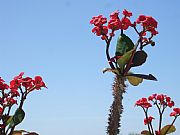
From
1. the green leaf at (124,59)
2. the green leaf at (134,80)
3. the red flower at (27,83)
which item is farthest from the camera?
the red flower at (27,83)

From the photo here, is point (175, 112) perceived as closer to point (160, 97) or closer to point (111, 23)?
point (160, 97)

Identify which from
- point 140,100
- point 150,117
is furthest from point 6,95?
point 150,117

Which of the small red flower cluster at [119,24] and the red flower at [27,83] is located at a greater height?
the small red flower cluster at [119,24]

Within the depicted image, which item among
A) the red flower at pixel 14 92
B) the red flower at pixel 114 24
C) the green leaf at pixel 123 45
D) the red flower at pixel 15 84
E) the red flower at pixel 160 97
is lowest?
the red flower at pixel 14 92

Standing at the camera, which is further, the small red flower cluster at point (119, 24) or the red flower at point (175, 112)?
the red flower at point (175, 112)

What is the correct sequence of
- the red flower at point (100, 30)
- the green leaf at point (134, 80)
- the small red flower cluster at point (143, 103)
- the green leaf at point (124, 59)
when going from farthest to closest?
the small red flower cluster at point (143, 103) → the red flower at point (100, 30) → the green leaf at point (134, 80) → the green leaf at point (124, 59)

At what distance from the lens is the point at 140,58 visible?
294cm

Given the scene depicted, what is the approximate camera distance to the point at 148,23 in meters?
3.17

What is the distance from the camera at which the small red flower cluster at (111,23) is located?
3135mm

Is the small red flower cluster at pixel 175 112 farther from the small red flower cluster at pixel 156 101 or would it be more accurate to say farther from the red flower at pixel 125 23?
the red flower at pixel 125 23

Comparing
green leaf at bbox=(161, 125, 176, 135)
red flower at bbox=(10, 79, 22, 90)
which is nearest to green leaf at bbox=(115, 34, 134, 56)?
red flower at bbox=(10, 79, 22, 90)

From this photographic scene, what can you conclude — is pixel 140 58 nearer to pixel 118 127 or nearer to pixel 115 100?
pixel 115 100

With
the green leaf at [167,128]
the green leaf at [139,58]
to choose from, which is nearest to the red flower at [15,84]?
the green leaf at [139,58]

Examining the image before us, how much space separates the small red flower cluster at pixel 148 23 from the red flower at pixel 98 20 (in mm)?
305
